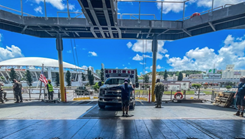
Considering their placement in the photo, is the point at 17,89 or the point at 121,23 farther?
the point at 121,23

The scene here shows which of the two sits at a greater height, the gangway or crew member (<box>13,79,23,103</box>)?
the gangway

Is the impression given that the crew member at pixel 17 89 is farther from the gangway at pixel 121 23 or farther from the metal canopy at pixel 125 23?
the metal canopy at pixel 125 23

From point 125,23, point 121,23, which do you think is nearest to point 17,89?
point 121,23

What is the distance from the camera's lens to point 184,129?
391 centimetres

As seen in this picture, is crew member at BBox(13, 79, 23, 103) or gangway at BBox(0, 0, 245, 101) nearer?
gangway at BBox(0, 0, 245, 101)

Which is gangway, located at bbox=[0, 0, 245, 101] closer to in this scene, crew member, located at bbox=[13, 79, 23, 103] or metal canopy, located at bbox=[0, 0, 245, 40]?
metal canopy, located at bbox=[0, 0, 245, 40]

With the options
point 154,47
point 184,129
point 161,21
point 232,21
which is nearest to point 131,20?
point 161,21

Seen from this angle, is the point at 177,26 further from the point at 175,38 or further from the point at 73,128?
the point at 73,128

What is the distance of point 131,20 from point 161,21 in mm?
2658

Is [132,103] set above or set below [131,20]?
below

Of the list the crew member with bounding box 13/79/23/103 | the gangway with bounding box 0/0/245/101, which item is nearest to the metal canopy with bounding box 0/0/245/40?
the gangway with bounding box 0/0/245/101

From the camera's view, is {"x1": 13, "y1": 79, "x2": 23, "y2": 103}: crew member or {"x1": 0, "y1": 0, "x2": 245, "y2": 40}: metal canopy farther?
{"x1": 13, "y1": 79, "x2": 23, "y2": 103}: crew member

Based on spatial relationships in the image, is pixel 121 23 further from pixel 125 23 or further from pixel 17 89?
pixel 17 89

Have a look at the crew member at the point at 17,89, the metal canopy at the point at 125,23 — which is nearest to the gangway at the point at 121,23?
the metal canopy at the point at 125,23
